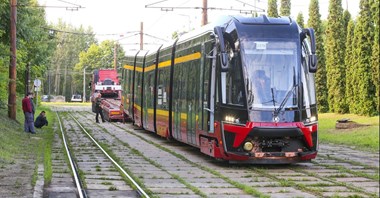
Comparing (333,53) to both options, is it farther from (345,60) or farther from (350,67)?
(350,67)

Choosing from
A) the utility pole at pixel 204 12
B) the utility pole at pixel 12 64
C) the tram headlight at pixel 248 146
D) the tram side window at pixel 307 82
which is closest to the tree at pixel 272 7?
the utility pole at pixel 204 12

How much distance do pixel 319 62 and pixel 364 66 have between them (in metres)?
10.8

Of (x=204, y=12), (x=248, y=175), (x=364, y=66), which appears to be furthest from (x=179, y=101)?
(x=364, y=66)

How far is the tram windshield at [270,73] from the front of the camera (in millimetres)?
13922

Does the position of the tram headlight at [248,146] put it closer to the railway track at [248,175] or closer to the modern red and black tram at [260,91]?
the modern red and black tram at [260,91]

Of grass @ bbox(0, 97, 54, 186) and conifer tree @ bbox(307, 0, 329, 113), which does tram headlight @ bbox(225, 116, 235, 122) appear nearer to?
grass @ bbox(0, 97, 54, 186)

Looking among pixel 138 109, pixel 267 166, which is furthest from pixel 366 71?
pixel 267 166

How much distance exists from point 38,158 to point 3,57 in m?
12.7

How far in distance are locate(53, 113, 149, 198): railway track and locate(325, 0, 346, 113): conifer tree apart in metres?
23.3

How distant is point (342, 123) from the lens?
2761 cm

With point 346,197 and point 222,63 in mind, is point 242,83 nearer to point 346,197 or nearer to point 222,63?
point 222,63

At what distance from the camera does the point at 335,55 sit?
41.6m

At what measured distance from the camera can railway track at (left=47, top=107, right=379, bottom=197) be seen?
36.1ft

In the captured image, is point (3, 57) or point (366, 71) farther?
point (366, 71)
